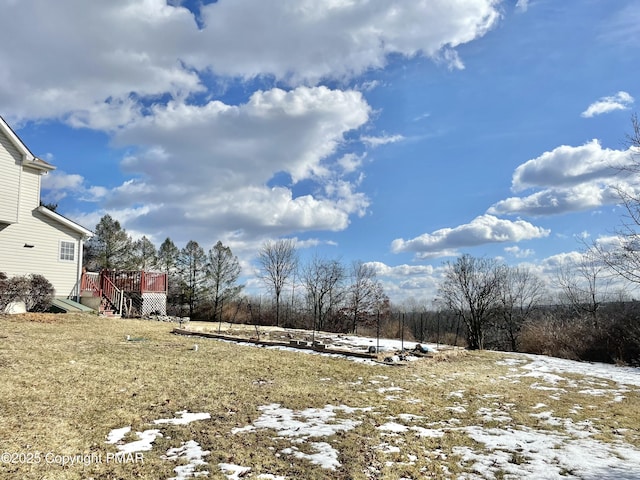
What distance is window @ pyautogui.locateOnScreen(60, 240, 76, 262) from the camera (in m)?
16.6

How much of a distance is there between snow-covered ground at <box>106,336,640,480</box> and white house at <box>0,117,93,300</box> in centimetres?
1387

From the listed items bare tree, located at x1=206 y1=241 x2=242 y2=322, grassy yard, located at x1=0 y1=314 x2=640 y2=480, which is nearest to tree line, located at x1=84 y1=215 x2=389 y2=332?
bare tree, located at x1=206 y1=241 x2=242 y2=322

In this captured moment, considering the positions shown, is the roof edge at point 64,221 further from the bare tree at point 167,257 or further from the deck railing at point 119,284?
the bare tree at point 167,257

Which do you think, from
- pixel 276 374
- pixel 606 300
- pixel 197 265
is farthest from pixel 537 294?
pixel 276 374

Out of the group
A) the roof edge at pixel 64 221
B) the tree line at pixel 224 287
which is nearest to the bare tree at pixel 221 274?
the tree line at pixel 224 287

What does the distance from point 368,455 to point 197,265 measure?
34.4 metres

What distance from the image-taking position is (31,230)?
15.8m

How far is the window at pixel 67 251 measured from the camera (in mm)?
16647

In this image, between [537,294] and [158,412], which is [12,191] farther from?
[537,294]

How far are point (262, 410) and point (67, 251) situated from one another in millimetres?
14823

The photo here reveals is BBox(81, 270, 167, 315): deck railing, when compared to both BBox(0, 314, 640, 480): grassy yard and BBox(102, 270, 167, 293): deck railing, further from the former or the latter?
BBox(0, 314, 640, 480): grassy yard

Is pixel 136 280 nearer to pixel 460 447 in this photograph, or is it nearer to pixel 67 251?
pixel 67 251

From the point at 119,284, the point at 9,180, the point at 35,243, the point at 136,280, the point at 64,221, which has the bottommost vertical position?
the point at 119,284

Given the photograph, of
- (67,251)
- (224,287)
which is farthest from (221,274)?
(67,251)
